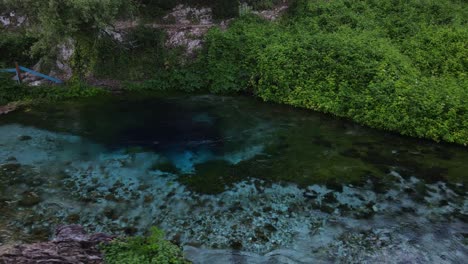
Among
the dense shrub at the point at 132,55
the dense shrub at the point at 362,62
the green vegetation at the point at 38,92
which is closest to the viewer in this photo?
Result: the dense shrub at the point at 362,62

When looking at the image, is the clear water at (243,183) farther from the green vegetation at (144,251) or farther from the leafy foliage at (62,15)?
the leafy foliage at (62,15)

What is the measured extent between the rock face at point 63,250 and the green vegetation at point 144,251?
0.90 feet

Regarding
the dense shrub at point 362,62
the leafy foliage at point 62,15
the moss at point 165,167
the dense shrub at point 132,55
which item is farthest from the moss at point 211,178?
the dense shrub at point 132,55

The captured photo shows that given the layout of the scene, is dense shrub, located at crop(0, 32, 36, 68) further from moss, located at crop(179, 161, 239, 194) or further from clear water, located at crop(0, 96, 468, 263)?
moss, located at crop(179, 161, 239, 194)

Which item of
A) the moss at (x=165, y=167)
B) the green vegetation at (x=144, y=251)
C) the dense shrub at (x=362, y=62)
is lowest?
the green vegetation at (x=144, y=251)

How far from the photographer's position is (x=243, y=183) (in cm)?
1172

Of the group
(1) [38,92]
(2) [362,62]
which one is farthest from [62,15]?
(2) [362,62]

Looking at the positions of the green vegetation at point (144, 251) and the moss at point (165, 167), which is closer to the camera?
the green vegetation at point (144, 251)

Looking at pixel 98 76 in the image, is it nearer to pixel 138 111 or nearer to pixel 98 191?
pixel 138 111

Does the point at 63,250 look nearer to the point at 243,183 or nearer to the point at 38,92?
the point at 243,183

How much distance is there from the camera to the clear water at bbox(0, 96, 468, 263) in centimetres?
938

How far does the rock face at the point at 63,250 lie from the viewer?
24.9ft

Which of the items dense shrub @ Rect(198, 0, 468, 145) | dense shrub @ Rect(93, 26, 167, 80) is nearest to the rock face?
dense shrub @ Rect(198, 0, 468, 145)

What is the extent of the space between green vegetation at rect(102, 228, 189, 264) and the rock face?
0.90 feet
